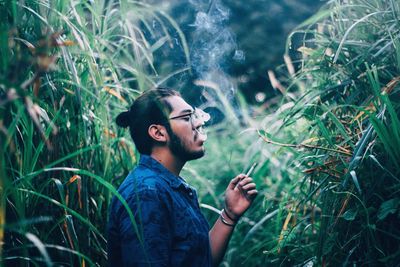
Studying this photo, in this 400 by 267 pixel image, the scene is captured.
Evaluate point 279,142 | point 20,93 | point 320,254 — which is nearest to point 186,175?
point 279,142

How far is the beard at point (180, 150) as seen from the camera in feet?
7.37

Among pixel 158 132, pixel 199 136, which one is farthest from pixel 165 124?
pixel 199 136

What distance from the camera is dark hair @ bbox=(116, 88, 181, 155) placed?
2313mm

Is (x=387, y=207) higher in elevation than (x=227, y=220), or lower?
higher

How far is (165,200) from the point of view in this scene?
79.2 inches

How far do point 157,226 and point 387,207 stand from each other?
88 centimetres

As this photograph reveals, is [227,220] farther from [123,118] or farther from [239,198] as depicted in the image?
[123,118]

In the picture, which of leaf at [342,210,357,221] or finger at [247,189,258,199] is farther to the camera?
finger at [247,189,258,199]

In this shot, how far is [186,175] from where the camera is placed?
15.5 feet

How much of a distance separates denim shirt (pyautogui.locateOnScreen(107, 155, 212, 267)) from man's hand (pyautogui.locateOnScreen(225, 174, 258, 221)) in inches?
7.6

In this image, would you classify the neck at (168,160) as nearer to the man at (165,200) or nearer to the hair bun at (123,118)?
the man at (165,200)

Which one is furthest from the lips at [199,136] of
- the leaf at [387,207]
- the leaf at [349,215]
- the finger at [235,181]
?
the leaf at [387,207]

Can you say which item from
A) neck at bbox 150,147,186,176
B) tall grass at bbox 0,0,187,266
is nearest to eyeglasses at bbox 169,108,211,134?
neck at bbox 150,147,186,176

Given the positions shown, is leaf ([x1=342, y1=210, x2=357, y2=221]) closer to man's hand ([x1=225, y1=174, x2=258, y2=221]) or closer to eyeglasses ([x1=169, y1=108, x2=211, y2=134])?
man's hand ([x1=225, y1=174, x2=258, y2=221])
